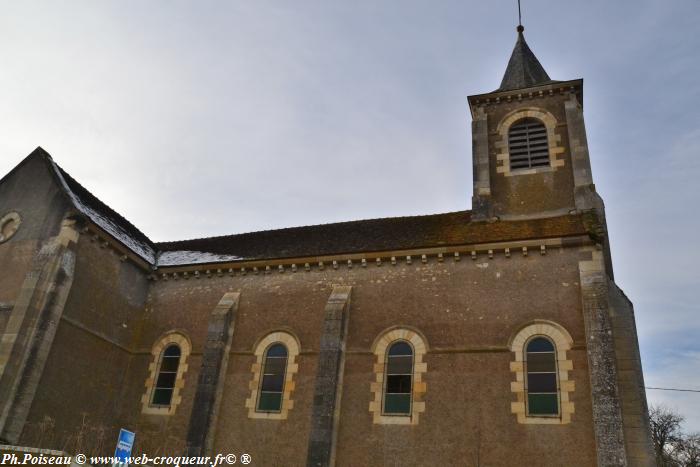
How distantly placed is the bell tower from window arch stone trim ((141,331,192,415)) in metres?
11.5

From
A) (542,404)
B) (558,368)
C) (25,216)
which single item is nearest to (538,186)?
(558,368)

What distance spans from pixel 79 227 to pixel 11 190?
380 centimetres

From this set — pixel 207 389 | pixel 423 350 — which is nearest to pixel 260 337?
pixel 207 389

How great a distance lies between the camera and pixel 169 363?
63.4ft

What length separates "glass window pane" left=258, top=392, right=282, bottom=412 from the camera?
667 inches

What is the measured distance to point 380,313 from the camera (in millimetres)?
17156

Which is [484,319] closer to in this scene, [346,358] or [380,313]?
[380,313]

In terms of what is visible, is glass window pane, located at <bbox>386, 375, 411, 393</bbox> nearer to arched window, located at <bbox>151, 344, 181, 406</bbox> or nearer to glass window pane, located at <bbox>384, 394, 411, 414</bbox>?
glass window pane, located at <bbox>384, 394, 411, 414</bbox>

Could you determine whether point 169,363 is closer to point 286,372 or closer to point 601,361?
point 286,372

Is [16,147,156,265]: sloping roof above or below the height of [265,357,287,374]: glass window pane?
above

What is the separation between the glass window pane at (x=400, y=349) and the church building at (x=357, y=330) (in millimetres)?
43

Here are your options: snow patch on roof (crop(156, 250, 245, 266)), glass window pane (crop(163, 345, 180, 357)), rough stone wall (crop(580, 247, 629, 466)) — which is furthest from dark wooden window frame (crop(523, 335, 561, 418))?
glass window pane (crop(163, 345, 180, 357))

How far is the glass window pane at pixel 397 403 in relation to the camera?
15.5m

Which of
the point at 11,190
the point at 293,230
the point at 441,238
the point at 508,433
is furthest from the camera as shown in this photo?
the point at 293,230
